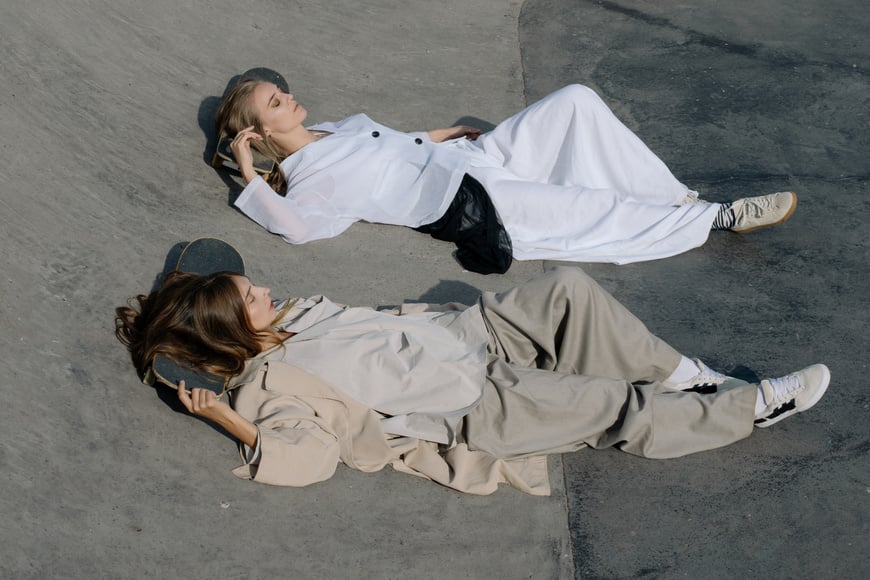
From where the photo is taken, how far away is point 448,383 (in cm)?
365

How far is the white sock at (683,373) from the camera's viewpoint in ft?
12.8

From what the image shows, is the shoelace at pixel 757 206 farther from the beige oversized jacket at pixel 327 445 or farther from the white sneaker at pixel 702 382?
the beige oversized jacket at pixel 327 445

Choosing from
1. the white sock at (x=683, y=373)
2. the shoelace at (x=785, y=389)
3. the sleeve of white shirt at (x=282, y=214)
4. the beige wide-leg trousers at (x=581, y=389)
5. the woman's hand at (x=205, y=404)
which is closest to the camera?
the woman's hand at (x=205, y=404)

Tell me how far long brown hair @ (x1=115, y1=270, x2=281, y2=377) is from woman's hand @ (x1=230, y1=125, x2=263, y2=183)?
1.42m

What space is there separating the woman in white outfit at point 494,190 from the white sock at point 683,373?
1.15 metres

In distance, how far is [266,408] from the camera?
11.5 ft

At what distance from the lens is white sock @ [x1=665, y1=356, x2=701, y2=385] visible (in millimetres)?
3907

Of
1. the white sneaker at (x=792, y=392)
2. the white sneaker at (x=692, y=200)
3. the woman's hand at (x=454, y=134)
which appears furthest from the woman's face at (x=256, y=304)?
the white sneaker at (x=692, y=200)

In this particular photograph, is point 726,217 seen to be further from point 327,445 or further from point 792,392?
point 327,445

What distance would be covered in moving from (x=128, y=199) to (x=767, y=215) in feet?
11.4

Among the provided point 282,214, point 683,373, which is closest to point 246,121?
point 282,214

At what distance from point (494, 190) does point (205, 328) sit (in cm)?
209

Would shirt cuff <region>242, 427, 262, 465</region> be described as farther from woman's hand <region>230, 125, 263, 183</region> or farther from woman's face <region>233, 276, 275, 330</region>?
woman's hand <region>230, 125, 263, 183</region>

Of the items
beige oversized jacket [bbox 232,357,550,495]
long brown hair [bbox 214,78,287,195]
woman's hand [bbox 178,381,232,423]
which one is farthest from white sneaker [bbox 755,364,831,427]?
long brown hair [bbox 214,78,287,195]
